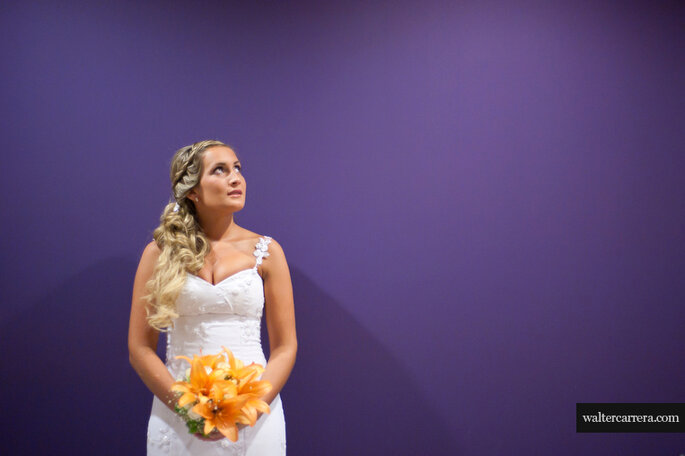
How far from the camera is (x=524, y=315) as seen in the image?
10.5 ft

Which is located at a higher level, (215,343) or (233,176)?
(233,176)

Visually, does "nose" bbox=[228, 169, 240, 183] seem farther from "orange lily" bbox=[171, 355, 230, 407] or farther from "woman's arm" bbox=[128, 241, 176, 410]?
"orange lily" bbox=[171, 355, 230, 407]

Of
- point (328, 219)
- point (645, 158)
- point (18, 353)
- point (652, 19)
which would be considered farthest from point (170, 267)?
point (652, 19)

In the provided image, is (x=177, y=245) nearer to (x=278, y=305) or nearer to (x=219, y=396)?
(x=278, y=305)

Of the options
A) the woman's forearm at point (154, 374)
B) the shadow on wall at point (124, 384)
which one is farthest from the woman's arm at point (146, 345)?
the shadow on wall at point (124, 384)

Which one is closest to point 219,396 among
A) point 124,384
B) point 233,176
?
point 233,176

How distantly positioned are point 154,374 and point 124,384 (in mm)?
783

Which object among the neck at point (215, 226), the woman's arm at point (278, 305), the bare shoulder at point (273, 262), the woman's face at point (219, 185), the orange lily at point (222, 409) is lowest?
the orange lily at point (222, 409)

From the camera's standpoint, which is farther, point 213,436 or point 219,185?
point 219,185

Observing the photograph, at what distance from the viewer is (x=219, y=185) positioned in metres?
2.57

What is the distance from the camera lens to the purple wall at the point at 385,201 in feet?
10.0

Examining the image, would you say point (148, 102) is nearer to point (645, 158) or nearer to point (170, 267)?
point (170, 267)

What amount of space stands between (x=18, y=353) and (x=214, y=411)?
5.44 feet

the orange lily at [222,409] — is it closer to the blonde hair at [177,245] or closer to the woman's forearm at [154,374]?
the woman's forearm at [154,374]
